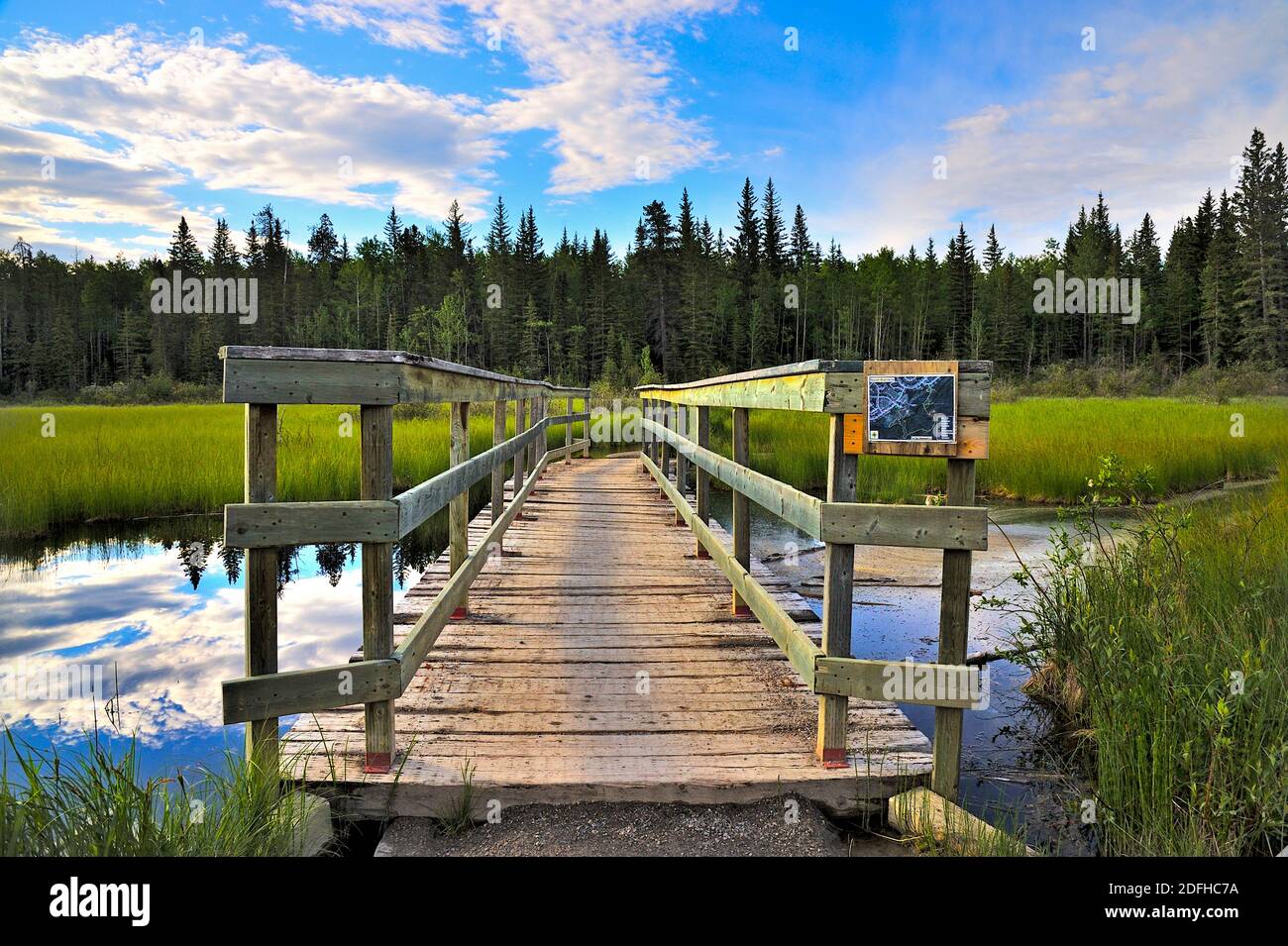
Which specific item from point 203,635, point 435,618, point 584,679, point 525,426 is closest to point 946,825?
point 584,679

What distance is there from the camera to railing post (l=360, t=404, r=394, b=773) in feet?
9.02

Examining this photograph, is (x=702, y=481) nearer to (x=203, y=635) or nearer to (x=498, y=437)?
(x=498, y=437)

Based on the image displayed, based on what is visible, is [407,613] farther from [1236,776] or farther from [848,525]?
[1236,776]

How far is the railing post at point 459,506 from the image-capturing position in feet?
14.7

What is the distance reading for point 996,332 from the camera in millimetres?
66750

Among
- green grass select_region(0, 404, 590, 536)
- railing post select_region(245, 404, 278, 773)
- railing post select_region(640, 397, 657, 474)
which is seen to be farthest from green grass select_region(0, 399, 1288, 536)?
railing post select_region(245, 404, 278, 773)

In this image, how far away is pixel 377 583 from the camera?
2.81 m

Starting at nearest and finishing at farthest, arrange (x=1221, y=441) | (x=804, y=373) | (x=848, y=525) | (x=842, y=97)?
(x=848, y=525) → (x=804, y=373) → (x=1221, y=441) → (x=842, y=97)

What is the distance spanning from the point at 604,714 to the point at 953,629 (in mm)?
1573

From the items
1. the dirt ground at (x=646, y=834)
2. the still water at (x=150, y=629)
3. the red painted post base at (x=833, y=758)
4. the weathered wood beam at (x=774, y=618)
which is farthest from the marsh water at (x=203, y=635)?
the weathered wood beam at (x=774, y=618)

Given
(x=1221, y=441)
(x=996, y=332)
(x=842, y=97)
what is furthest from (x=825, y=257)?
(x=1221, y=441)

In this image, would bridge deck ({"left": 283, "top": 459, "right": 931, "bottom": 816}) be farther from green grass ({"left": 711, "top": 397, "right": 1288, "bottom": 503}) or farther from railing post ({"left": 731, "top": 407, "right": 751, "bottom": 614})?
green grass ({"left": 711, "top": 397, "right": 1288, "bottom": 503})

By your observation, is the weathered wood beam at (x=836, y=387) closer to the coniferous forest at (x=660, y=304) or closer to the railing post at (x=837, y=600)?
the railing post at (x=837, y=600)
